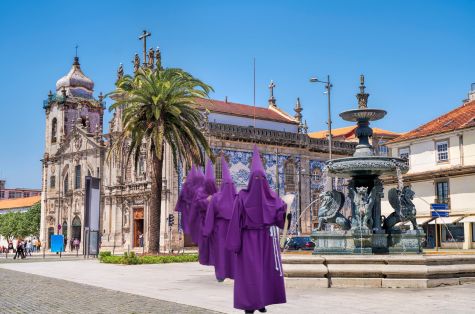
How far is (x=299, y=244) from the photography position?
34.6 metres

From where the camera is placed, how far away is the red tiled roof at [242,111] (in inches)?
1987

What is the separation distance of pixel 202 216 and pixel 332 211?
26.0 feet

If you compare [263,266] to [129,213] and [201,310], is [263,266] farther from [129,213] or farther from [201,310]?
[129,213]

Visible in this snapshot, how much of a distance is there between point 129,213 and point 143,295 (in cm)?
3829

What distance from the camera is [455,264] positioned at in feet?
45.6

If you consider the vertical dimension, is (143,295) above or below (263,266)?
below

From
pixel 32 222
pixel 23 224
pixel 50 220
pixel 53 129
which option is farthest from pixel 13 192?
pixel 50 220

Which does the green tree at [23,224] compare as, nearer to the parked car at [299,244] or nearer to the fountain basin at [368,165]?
the parked car at [299,244]

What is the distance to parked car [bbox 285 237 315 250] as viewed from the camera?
34.2 metres

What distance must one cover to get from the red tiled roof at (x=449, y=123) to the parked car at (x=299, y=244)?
31.6 feet

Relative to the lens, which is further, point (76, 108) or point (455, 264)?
point (76, 108)

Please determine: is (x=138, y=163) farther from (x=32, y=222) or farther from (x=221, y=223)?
(x=221, y=223)

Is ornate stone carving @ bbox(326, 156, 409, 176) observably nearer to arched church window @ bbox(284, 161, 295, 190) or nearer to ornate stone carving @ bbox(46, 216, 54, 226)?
arched church window @ bbox(284, 161, 295, 190)

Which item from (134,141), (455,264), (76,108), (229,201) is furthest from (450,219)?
(76,108)
